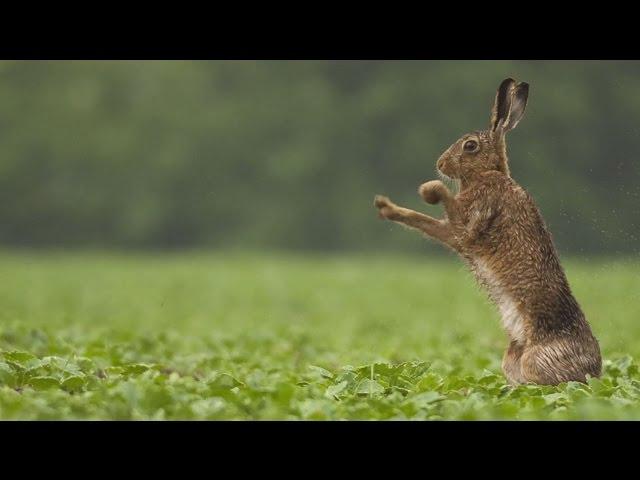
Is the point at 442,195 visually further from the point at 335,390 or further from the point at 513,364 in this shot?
the point at 335,390

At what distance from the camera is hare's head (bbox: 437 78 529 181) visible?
7.43 metres

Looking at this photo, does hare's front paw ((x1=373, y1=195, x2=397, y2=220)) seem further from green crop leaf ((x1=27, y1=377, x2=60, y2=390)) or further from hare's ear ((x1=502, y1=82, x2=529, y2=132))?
green crop leaf ((x1=27, y1=377, x2=60, y2=390))

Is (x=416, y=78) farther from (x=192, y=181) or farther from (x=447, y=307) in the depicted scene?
(x=447, y=307)

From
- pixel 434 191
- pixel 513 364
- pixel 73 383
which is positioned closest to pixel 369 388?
pixel 513 364

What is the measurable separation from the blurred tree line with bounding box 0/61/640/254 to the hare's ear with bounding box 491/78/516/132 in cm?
2912

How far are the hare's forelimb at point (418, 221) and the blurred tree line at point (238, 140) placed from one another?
1148 inches

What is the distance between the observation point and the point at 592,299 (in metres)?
16.2

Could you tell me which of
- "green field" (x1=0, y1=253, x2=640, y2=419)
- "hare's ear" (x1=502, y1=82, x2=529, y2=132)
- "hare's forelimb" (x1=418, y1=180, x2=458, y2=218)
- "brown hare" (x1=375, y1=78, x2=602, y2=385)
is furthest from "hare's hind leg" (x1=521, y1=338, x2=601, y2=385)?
"hare's ear" (x1=502, y1=82, x2=529, y2=132)

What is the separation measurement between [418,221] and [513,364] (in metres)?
1.19

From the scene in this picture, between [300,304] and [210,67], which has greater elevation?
[210,67]

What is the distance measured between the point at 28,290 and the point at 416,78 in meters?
26.3

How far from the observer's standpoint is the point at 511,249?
6.93 meters

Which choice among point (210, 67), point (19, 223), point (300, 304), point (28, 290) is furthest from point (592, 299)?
point (210, 67)
